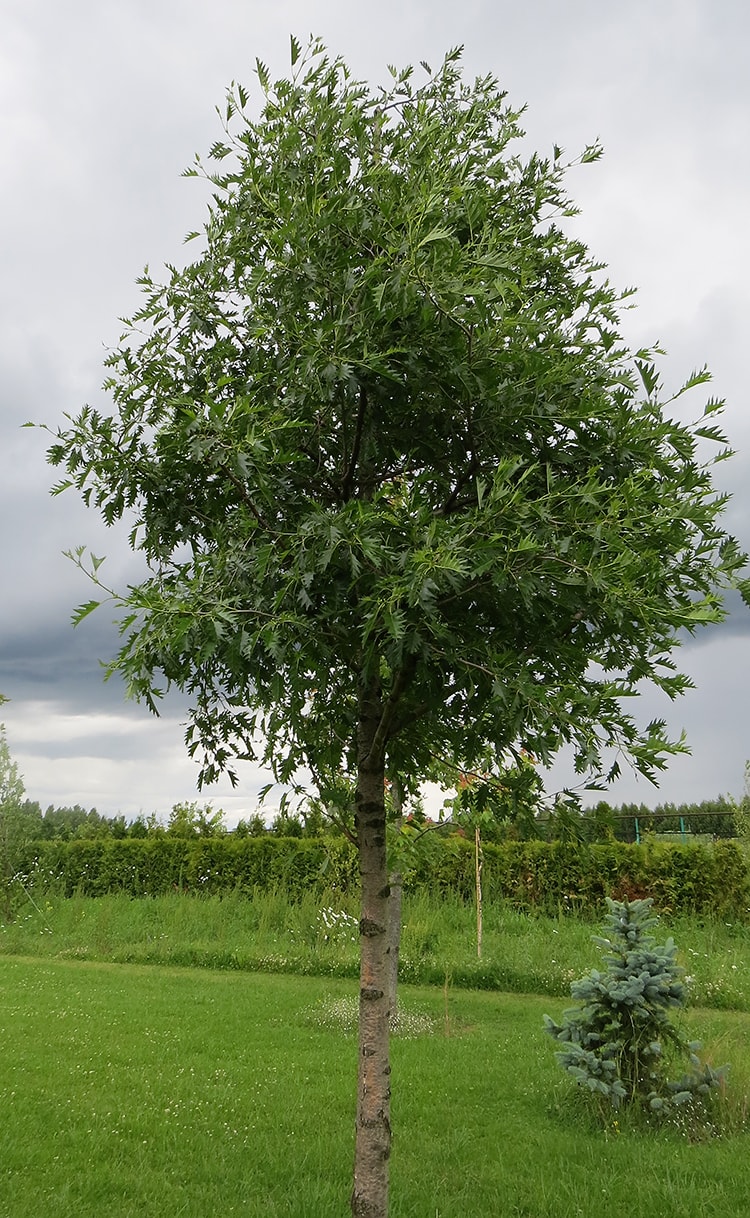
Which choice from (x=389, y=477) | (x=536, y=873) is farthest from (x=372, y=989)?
(x=536, y=873)

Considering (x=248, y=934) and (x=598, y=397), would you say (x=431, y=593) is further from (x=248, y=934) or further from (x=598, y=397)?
(x=248, y=934)

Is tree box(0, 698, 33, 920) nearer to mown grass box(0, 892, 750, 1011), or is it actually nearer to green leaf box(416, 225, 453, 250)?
mown grass box(0, 892, 750, 1011)

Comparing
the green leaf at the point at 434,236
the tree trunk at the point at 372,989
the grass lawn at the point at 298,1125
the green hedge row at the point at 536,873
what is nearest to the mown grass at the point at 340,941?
the green hedge row at the point at 536,873

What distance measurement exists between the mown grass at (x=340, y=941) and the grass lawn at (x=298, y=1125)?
161 cm

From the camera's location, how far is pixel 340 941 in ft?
48.7

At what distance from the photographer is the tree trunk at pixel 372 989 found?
15.9 ft

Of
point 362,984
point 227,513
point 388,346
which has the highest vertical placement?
point 388,346

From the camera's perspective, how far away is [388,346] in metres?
4.26

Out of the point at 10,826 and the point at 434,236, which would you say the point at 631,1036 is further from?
the point at 10,826

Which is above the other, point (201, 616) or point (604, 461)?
point (604, 461)

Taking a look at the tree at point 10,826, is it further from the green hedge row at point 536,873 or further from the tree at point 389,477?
the tree at point 389,477

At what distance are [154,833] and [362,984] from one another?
2035 cm

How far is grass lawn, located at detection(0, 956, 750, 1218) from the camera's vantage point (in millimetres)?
5738

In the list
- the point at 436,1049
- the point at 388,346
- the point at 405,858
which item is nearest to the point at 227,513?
the point at 388,346
